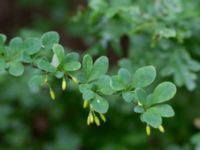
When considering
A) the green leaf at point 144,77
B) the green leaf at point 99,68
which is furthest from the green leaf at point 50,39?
the green leaf at point 144,77

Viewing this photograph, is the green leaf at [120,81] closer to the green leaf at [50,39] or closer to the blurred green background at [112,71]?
the green leaf at [50,39]

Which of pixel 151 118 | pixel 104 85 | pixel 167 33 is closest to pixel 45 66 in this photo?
pixel 104 85

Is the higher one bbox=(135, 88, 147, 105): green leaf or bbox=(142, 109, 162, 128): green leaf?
bbox=(135, 88, 147, 105): green leaf

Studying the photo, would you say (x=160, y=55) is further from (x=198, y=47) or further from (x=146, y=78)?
(x=146, y=78)

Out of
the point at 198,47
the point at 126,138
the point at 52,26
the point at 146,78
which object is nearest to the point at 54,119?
the point at 126,138

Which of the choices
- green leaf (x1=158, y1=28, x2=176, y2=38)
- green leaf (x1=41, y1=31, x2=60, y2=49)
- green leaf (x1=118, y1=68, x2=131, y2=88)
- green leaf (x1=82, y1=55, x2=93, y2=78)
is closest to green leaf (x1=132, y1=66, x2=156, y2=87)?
green leaf (x1=118, y1=68, x2=131, y2=88)

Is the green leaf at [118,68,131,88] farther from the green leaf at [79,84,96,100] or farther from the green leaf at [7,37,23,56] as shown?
the green leaf at [7,37,23,56]
